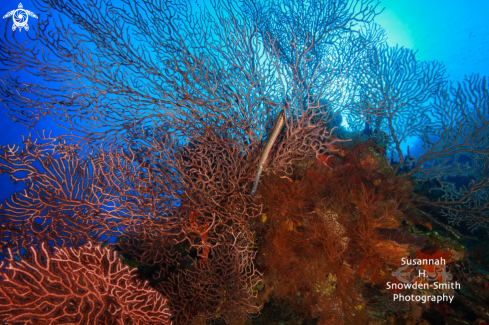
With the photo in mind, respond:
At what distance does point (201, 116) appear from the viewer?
3.90 metres

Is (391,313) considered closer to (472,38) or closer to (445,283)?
(445,283)

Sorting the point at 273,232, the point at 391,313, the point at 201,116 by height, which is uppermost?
the point at 201,116

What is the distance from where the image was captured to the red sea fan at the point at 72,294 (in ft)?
5.74

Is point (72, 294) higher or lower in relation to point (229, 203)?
lower

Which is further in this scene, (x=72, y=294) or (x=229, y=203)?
(x=229, y=203)

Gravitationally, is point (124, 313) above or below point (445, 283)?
below

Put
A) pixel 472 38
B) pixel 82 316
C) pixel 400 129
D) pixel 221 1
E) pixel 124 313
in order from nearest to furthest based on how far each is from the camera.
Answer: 1. pixel 82 316
2. pixel 124 313
3. pixel 221 1
4. pixel 400 129
5. pixel 472 38

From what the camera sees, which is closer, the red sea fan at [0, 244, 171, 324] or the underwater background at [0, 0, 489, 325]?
the red sea fan at [0, 244, 171, 324]

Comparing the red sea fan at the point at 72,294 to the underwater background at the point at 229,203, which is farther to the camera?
the underwater background at the point at 229,203

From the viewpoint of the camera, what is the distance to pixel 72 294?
6.23 ft

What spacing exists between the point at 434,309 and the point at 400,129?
5357mm

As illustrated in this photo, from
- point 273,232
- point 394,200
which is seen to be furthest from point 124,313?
point 394,200

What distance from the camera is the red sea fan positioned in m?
1.75

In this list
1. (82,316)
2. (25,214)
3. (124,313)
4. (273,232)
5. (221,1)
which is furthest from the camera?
(221,1)
